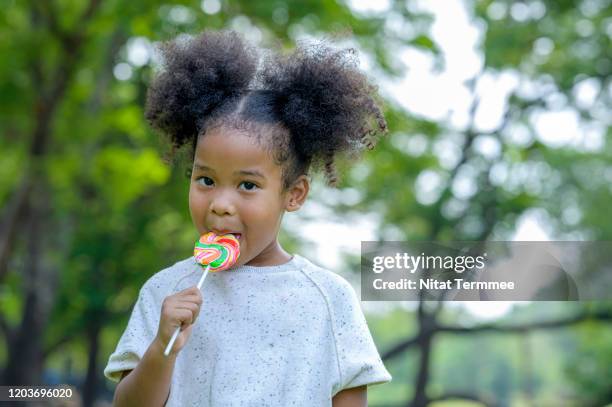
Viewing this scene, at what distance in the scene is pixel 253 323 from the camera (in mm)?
2166

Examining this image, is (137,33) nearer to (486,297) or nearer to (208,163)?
(486,297)

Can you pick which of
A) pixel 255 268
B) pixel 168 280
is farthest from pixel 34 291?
pixel 255 268

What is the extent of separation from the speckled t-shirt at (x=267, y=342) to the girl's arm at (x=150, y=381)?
8cm

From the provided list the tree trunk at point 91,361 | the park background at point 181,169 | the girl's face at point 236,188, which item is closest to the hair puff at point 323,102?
the girl's face at point 236,188

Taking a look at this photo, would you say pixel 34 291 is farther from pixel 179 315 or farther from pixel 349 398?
pixel 179 315

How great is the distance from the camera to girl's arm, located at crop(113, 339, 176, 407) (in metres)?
2.00

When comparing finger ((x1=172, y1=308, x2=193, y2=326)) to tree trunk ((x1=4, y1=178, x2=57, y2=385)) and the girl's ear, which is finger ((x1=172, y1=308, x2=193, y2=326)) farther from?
tree trunk ((x1=4, y1=178, x2=57, y2=385))

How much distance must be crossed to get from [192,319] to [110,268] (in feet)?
25.5

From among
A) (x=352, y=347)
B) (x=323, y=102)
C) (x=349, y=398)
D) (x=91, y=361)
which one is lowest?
(x=349, y=398)

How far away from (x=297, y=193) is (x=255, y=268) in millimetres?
221

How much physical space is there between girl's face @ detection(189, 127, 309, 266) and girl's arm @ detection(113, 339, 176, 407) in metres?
0.32

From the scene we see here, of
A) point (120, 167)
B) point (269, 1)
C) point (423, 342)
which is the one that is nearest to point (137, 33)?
point (269, 1)

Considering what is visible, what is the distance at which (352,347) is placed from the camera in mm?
2180

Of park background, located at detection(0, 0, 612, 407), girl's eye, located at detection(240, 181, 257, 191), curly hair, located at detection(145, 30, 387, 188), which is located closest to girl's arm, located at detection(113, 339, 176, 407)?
girl's eye, located at detection(240, 181, 257, 191)
